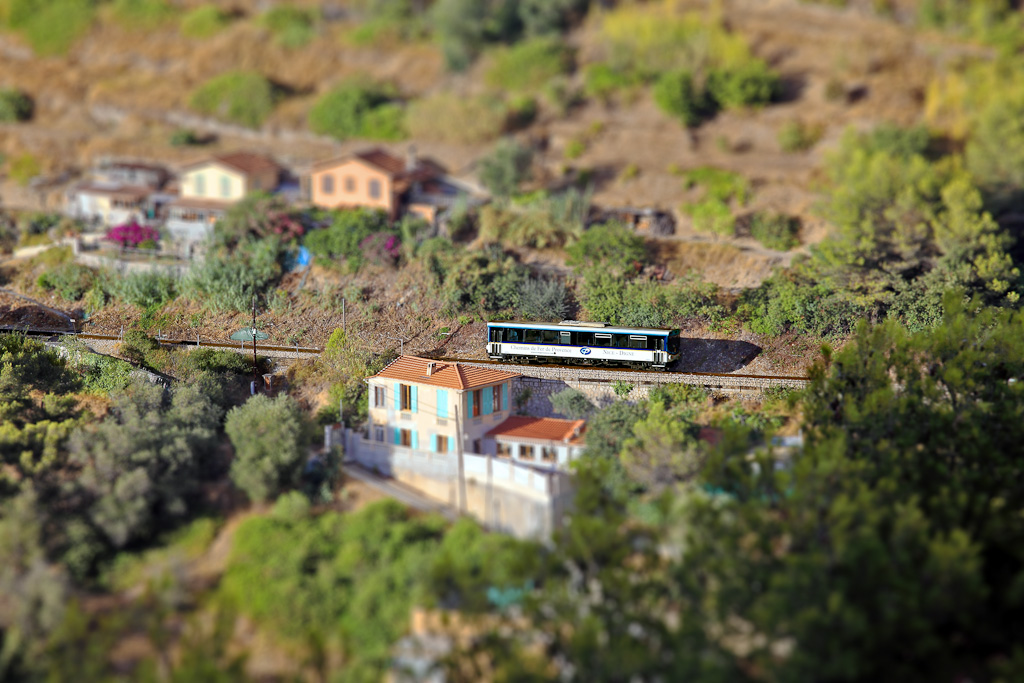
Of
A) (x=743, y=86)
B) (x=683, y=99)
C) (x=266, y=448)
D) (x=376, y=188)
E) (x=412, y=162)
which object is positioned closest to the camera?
(x=266, y=448)

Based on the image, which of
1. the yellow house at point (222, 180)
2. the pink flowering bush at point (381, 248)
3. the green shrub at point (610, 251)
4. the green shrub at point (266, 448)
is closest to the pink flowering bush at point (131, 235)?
the yellow house at point (222, 180)

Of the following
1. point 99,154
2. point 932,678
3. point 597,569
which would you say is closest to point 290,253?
point 99,154

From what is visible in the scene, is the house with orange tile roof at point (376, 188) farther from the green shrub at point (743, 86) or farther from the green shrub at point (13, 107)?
the green shrub at point (13, 107)

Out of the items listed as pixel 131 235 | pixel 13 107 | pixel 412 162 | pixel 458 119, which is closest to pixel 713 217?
pixel 412 162

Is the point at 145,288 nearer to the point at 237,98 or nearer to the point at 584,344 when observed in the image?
the point at 584,344

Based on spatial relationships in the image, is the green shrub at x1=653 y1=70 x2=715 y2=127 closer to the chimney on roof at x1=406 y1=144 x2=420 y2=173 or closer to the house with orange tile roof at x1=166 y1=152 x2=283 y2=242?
the chimney on roof at x1=406 y1=144 x2=420 y2=173

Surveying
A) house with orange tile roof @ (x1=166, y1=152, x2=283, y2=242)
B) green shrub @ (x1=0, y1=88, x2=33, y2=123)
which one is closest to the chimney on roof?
house with orange tile roof @ (x1=166, y1=152, x2=283, y2=242)
